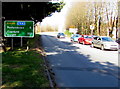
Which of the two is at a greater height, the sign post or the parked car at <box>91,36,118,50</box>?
the sign post

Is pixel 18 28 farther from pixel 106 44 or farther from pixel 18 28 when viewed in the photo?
pixel 106 44

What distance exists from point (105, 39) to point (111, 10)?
18517 millimetres

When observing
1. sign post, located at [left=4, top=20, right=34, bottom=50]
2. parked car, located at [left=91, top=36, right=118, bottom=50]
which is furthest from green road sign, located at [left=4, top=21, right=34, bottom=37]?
parked car, located at [left=91, top=36, right=118, bottom=50]

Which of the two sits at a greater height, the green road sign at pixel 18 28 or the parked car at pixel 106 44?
the green road sign at pixel 18 28

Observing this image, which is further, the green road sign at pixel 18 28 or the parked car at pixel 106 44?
the parked car at pixel 106 44

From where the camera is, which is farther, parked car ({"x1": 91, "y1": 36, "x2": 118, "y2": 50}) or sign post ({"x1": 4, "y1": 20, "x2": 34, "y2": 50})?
parked car ({"x1": 91, "y1": 36, "x2": 118, "y2": 50})

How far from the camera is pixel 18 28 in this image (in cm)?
1459

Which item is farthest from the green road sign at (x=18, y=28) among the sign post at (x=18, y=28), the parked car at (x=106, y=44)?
the parked car at (x=106, y=44)

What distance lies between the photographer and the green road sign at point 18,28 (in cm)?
1445

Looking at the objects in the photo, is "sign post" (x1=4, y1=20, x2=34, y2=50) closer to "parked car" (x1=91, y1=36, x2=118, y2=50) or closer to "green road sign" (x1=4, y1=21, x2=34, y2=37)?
"green road sign" (x1=4, y1=21, x2=34, y2=37)

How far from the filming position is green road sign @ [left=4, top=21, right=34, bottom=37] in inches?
569

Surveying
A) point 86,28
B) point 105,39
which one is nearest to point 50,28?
point 86,28

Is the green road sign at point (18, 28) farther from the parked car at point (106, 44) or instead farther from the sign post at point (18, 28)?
the parked car at point (106, 44)

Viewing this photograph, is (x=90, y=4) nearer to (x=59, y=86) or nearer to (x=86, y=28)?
(x=86, y=28)
